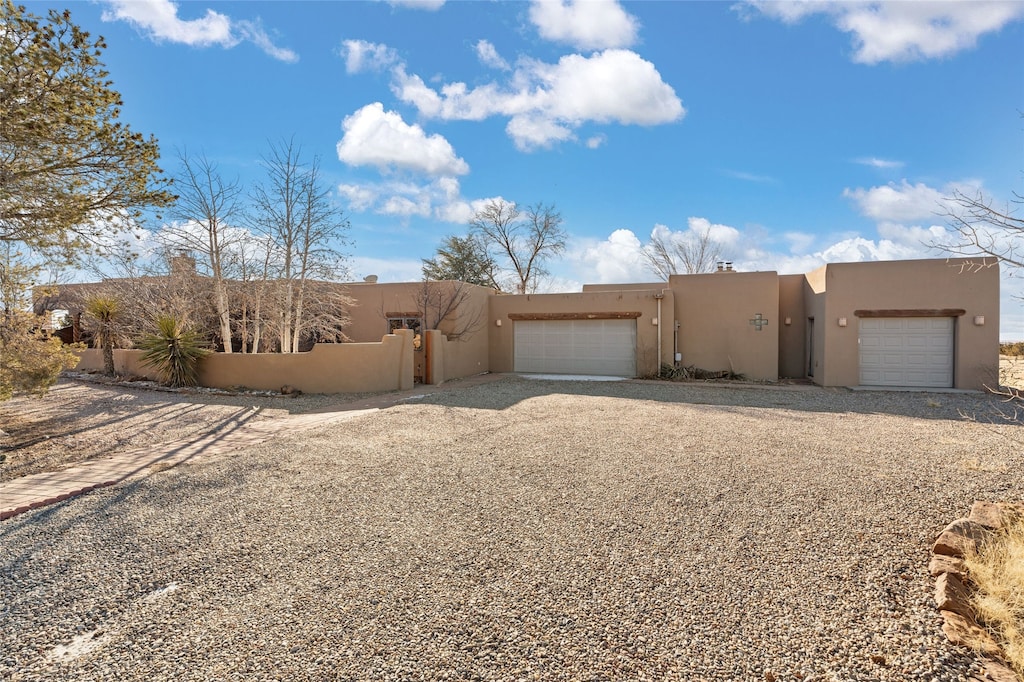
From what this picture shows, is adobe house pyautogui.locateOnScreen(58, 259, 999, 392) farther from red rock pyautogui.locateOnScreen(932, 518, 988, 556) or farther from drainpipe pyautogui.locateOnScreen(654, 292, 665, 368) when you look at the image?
red rock pyautogui.locateOnScreen(932, 518, 988, 556)

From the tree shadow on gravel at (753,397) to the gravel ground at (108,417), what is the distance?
3.48 meters

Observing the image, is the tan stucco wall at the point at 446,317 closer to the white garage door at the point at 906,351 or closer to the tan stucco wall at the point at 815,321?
the tan stucco wall at the point at 815,321

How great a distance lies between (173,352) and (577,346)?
11891 mm

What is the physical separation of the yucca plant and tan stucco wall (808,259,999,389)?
17.3 metres

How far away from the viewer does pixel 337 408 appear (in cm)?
1095

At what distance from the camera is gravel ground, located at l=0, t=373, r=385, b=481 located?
723cm

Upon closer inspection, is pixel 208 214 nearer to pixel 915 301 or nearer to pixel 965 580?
pixel 965 580

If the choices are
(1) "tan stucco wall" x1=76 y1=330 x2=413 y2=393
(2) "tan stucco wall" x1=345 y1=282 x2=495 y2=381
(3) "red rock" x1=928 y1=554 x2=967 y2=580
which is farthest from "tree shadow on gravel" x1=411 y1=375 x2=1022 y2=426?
(3) "red rock" x1=928 y1=554 x2=967 y2=580

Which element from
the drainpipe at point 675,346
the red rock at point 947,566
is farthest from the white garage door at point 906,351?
the red rock at point 947,566

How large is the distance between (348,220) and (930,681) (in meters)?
15.9

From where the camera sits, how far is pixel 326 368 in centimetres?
1314

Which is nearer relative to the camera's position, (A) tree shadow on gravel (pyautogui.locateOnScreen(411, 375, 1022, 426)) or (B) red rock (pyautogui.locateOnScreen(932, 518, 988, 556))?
(B) red rock (pyautogui.locateOnScreen(932, 518, 988, 556))

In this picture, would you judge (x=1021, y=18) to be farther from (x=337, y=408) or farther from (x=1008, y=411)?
(x=337, y=408)

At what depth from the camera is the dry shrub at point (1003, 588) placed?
2.83 m
